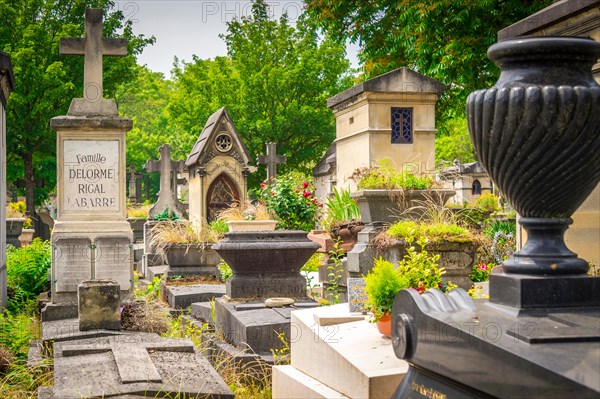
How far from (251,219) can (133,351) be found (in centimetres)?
905

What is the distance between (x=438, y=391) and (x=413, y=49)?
1231cm

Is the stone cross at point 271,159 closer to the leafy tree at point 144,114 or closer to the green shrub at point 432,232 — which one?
the green shrub at point 432,232

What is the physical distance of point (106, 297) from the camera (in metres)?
7.97

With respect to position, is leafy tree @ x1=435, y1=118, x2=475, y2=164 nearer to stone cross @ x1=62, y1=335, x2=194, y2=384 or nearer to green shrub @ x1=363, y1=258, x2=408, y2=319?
stone cross @ x1=62, y1=335, x2=194, y2=384

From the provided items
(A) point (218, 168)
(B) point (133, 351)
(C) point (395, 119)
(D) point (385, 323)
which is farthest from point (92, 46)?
(A) point (218, 168)

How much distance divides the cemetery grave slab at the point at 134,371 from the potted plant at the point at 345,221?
5327 millimetres

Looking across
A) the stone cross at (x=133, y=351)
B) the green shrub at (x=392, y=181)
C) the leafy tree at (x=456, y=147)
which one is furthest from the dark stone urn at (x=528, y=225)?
the leafy tree at (x=456, y=147)

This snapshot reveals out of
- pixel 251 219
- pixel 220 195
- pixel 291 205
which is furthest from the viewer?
pixel 220 195

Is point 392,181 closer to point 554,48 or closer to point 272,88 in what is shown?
point 554,48

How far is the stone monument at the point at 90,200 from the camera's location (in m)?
9.72

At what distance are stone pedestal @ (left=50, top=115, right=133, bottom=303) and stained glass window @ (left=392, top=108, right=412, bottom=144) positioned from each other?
207 inches

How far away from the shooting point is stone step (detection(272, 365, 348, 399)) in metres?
5.09

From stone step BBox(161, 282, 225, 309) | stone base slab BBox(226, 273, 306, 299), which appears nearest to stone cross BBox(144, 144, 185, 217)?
stone step BBox(161, 282, 225, 309)

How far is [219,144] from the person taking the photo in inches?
888
